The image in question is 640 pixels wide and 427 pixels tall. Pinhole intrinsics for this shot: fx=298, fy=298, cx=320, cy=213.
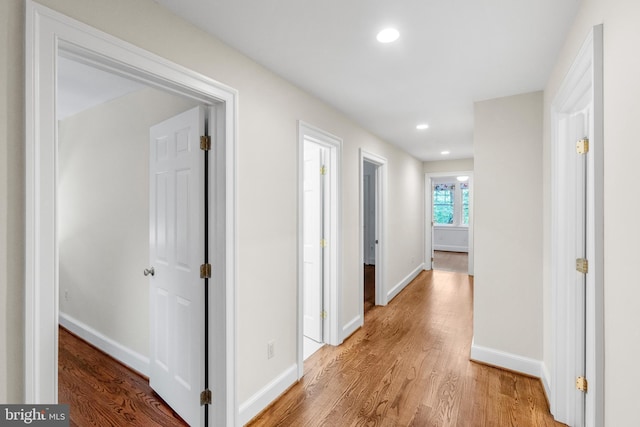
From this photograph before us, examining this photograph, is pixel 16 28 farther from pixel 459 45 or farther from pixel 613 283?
pixel 613 283

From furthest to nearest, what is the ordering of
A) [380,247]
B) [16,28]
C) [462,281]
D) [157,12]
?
1. [462,281]
2. [380,247]
3. [157,12]
4. [16,28]

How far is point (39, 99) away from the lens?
42.2 inches

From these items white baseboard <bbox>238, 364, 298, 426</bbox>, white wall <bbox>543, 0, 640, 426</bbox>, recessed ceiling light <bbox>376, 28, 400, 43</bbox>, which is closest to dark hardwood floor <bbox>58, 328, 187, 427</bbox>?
white baseboard <bbox>238, 364, 298, 426</bbox>

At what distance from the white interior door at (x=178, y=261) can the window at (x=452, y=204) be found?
913cm

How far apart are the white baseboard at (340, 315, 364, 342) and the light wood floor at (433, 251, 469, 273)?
13.3ft

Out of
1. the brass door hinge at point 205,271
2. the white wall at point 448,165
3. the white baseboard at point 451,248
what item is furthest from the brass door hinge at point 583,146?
the white baseboard at point 451,248

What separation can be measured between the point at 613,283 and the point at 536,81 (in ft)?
6.24

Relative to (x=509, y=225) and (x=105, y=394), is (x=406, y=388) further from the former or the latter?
(x=105, y=394)

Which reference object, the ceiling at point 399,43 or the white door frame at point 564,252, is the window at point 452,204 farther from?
the white door frame at point 564,252

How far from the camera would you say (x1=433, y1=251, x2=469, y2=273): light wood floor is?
6996 millimetres

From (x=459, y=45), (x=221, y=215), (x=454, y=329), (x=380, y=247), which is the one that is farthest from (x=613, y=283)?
(x=380, y=247)

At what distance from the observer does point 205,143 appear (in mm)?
1845

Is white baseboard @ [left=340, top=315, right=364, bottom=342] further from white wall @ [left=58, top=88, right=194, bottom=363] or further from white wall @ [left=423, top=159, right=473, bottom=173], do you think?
white wall @ [left=423, top=159, right=473, bottom=173]

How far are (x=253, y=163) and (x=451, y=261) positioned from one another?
24.0 feet
